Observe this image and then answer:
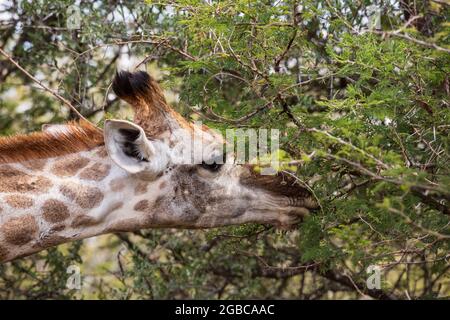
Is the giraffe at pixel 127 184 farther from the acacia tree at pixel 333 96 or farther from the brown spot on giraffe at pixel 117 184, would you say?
the acacia tree at pixel 333 96

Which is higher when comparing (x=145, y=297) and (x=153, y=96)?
(x=153, y=96)

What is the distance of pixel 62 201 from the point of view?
429cm

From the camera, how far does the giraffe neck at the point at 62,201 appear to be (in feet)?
13.8

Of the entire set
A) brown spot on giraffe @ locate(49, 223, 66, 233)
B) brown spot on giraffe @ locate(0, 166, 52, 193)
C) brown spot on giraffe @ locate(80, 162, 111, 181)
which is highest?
brown spot on giraffe @ locate(80, 162, 111, 181)

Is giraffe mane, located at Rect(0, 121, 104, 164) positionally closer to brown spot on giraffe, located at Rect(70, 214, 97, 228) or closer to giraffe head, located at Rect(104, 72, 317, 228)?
giraffe head, located at Rect(104, 72, 317, 228)

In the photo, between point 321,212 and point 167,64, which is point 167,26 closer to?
point 167,64

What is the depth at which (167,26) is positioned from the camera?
225 inches

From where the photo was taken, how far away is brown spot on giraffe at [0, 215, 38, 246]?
4.19 meters

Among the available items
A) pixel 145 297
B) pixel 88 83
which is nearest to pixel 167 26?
pixel 88 83

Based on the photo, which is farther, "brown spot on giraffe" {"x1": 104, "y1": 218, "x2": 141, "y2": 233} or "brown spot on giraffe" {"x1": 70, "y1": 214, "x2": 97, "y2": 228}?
"brown spot on giraffe" {"x1": 104, "y1": 218, "x2": 141, "y2": 233}

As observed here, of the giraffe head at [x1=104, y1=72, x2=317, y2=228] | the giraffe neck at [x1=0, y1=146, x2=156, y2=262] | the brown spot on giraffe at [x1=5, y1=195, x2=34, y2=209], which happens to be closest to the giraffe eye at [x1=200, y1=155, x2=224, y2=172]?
the giraffe head at [x1=104, y1=72, x2=317, y2=228]

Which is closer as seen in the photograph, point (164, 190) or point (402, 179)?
point (402, 179)

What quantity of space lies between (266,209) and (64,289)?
110 inches
